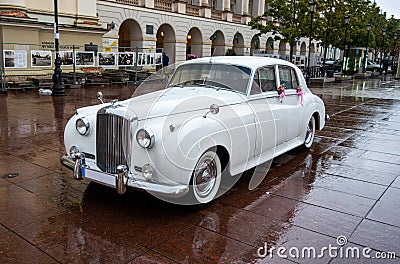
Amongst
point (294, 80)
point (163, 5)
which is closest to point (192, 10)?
point (163, 5)

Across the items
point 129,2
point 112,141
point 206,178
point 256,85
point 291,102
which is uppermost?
point 129,2

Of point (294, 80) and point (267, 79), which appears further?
point (294, 80)

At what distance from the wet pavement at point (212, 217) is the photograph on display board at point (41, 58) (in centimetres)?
1109

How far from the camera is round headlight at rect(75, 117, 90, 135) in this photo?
4.58 metres

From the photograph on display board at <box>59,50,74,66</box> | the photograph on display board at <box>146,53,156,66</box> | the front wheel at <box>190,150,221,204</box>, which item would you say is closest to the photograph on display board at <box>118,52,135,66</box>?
the photograph on display board at <box>146,53,156,66</box>

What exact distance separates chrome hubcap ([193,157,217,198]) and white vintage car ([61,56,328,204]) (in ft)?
0.04

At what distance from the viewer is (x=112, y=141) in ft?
14.0

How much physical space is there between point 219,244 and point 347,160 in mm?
3914

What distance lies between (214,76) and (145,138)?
1.97m

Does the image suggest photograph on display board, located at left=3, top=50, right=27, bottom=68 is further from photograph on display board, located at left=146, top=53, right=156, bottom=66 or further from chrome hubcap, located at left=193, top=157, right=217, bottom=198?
chrome hubcap, located at left=193, top=157, right=217, bottom=198

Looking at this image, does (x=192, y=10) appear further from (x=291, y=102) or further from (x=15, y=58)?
(x=291, y=102)

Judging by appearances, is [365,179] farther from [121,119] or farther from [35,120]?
[35,120]

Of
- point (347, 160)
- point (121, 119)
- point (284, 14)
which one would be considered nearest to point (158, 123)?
point (121, 119)

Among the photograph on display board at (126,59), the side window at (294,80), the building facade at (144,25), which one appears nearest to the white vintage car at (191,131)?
the side window at (294,80)
